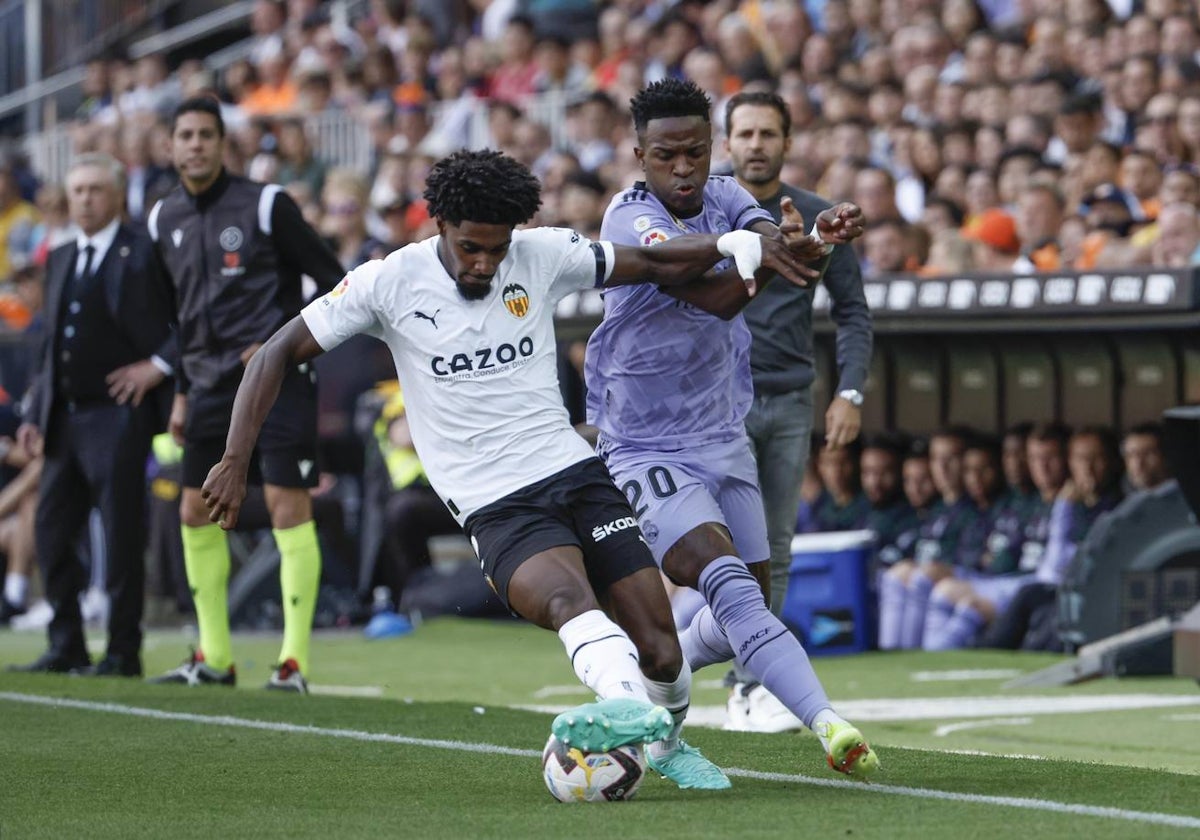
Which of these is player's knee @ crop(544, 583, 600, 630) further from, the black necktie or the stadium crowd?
the black necktie

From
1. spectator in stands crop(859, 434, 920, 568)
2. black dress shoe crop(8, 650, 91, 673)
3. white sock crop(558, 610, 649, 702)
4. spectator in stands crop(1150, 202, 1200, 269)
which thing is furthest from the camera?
spectator in stands crop(859, 434, 920, 568)

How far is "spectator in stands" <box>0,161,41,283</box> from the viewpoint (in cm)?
2161

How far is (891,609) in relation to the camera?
12867 mm

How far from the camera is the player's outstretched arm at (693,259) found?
21.2 feet

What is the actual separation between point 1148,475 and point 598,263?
6.20m

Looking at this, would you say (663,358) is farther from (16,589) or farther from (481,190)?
(16,589)

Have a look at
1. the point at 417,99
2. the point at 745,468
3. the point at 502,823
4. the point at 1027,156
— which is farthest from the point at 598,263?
the point at 417,99

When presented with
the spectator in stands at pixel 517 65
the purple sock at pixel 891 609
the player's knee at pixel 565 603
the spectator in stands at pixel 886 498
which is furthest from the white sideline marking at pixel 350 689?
the spectator in stands at pixel 517 65

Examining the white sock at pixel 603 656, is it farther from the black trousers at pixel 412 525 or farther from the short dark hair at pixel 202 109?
the black trousers at pixel 412 525

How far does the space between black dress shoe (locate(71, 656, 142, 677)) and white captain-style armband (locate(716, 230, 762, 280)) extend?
528 centimetres

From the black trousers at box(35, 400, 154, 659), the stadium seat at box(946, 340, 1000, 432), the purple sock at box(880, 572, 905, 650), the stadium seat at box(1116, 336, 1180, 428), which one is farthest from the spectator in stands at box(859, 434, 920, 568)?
the black trousers at box(35, 400, 154, 659)

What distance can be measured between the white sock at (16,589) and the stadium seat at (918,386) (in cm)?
667

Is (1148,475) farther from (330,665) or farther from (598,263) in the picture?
(598,263)

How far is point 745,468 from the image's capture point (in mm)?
7172
